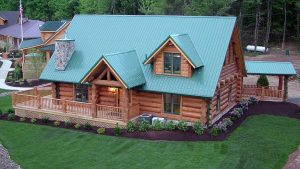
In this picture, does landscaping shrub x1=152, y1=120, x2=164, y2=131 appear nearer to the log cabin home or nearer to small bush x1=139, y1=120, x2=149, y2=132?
small bush x1=139, y1=120, x2=149, y2=132

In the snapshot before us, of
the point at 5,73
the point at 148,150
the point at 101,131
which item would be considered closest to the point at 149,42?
the point at 101,131

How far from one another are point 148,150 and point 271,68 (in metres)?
15.4

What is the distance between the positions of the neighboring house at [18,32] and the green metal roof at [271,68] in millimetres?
43393

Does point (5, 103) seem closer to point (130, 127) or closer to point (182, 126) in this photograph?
point (130, 127)

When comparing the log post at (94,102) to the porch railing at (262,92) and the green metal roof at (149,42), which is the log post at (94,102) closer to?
the green metal roof at (149,42)

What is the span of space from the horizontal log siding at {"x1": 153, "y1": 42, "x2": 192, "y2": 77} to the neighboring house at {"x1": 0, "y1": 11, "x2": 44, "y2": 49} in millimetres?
44614

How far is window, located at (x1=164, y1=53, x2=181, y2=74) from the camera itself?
80.9 feet

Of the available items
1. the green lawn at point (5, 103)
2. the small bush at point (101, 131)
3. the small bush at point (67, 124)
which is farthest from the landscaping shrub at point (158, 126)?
the green lawn at point (5, 103)

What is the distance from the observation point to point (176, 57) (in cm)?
2464

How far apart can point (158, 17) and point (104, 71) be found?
640cm

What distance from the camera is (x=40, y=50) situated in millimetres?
42406

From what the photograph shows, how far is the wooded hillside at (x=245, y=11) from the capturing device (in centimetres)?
5500

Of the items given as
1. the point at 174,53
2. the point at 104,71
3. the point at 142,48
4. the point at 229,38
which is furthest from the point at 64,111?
the point at 229,38

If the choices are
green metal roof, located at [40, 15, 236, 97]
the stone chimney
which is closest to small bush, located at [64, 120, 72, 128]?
green metal roof, located at [40, 15, 236, 97]
